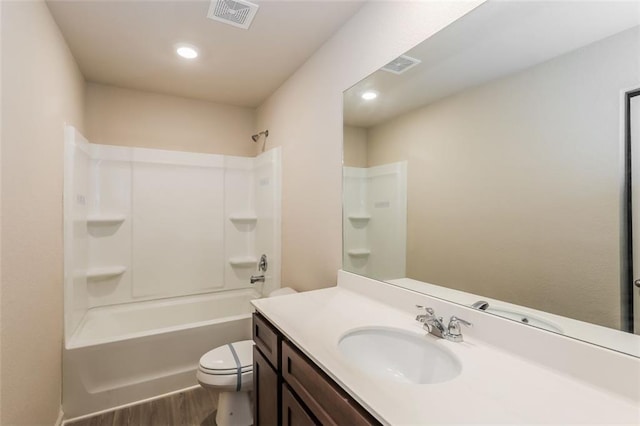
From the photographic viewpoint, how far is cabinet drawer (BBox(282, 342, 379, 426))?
0.79 metres

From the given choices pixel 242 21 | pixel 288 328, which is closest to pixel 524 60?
pixel 288 328

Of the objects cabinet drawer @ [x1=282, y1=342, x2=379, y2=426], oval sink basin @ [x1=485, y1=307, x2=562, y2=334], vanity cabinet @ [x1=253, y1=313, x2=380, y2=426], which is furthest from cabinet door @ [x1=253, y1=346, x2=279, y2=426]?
oval sink basin @ [x1=485, y1=307, x2=562, y2=334]

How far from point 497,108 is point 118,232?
124 inches

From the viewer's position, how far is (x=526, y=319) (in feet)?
3.14

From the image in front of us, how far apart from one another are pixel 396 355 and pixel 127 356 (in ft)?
6.61

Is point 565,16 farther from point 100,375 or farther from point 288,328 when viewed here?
point 100,375

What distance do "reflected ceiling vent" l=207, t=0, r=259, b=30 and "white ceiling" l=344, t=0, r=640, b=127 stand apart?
31.2 inches

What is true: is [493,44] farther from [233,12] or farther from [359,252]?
[233,12]

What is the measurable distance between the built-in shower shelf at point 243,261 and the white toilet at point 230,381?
54.8 inches

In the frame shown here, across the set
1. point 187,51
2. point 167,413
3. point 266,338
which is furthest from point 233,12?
point 167,413

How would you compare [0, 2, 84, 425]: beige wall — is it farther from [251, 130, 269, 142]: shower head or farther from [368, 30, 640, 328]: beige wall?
[368, 30, 640, 328]: beige wall

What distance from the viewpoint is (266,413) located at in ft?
4.53

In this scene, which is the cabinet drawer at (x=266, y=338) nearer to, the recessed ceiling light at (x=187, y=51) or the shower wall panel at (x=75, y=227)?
the shower wall panel at (x=75, y=227)

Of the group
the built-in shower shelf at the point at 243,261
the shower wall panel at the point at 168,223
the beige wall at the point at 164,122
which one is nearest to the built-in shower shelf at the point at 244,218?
the shower wall panel at the point at 168,223
